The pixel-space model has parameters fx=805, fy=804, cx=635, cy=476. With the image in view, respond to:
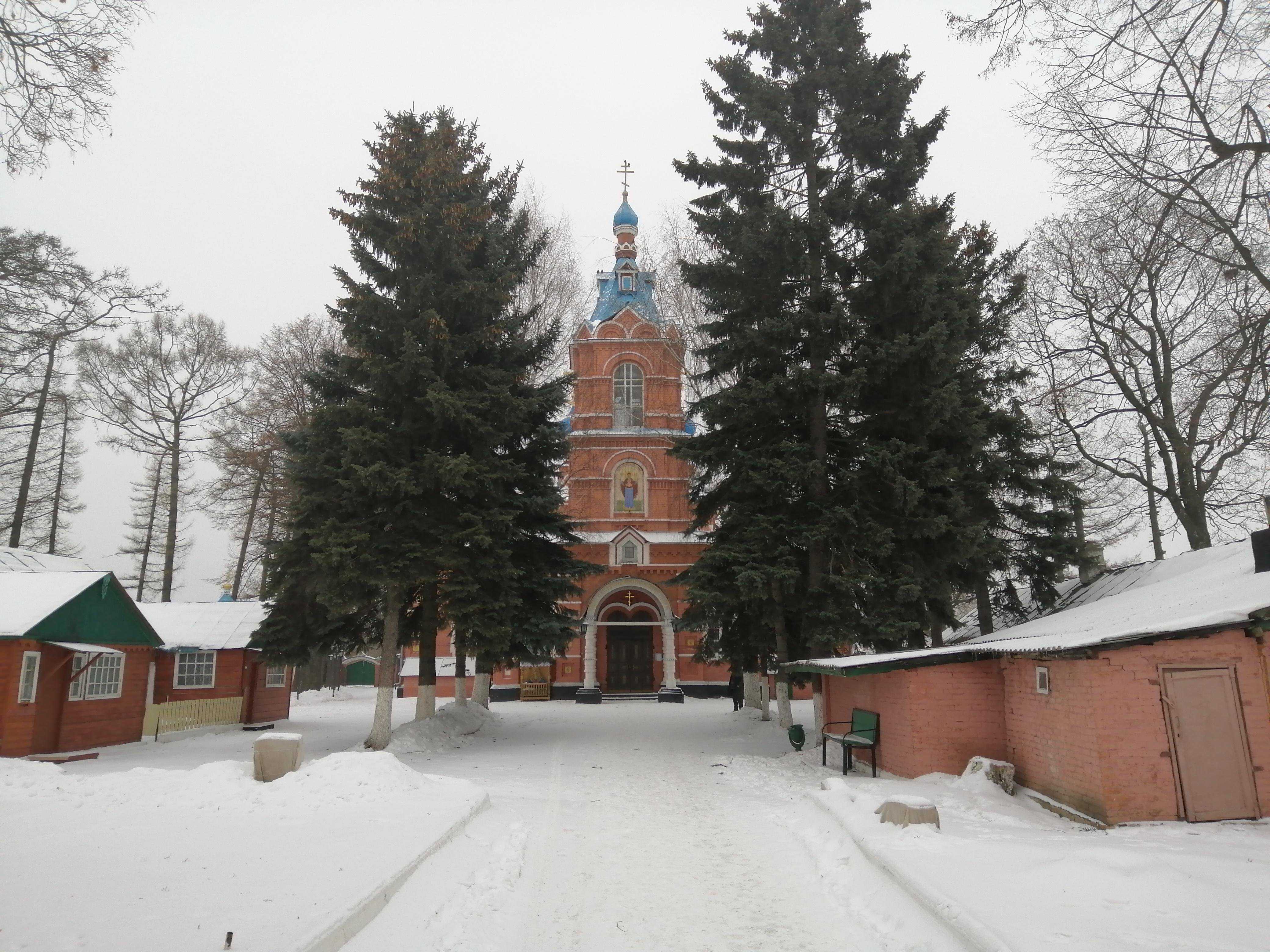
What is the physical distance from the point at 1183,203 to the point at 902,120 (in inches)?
298

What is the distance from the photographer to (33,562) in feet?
67.9

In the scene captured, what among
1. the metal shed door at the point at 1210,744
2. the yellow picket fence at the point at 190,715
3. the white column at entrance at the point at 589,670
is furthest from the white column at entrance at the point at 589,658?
the metal shed door at the point at 1210,744

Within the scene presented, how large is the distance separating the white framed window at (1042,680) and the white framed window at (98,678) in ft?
55.2

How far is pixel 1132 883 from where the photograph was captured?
5.90 m

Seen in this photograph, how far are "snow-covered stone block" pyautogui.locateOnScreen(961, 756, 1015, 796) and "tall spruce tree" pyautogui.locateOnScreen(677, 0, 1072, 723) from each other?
151 inches

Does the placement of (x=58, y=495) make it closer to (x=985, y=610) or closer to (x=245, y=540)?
(x=245, y=540)

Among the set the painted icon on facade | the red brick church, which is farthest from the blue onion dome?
the painted icon on facade

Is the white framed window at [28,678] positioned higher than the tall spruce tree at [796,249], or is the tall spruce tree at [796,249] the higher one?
the tall spruce tree at [796,249]

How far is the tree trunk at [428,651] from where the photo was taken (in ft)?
54.9

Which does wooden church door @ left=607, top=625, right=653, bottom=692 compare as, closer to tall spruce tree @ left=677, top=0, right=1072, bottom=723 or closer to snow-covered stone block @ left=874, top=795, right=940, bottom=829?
tall spruce tree @ left=677, top=0, right=1072, bottom=723

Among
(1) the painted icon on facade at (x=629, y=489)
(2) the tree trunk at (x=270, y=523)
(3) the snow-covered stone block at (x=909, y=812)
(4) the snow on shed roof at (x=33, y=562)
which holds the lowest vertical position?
(3) the snow-covered stone block at (x=909, y=812)

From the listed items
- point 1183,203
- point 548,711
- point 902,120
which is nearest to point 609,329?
point 548,711

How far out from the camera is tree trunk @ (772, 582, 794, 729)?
1547 centimetres

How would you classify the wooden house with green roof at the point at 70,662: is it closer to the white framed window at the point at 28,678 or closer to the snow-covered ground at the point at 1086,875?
the white framed window at the point at 28,678
